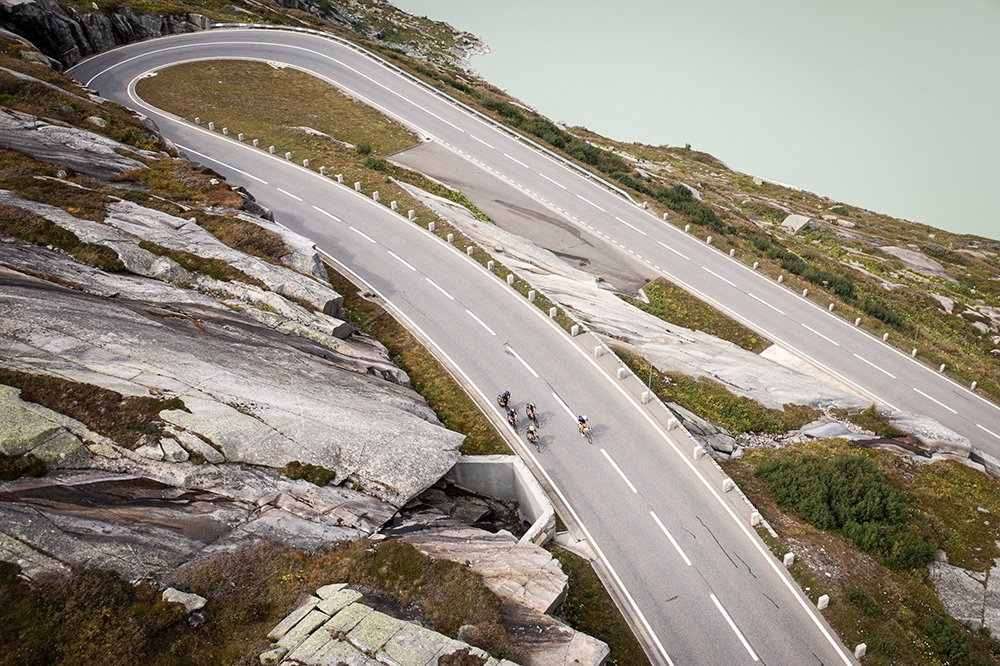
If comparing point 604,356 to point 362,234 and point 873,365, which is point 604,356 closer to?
point 362,234

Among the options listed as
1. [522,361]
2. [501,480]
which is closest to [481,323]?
[522,361]

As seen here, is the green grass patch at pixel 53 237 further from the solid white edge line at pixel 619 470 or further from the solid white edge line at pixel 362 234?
the solid white edge line at pixel 619 470

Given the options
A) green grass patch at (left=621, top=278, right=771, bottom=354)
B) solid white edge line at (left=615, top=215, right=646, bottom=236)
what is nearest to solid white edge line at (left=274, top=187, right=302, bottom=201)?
green grass patch at (left=621, top=278, right=771, bottom=354)

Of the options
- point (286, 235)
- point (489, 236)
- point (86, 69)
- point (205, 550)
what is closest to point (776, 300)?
point (489, 236)

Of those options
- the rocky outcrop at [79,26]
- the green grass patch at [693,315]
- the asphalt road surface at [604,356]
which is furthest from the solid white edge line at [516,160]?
the rocky outcrop at [79,26]

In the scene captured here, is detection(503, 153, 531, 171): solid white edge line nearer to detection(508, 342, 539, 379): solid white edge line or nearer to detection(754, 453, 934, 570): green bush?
detection(508, 342, 539, 379): solid white edge line

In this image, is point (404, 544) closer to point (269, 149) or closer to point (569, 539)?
point (569, 539)

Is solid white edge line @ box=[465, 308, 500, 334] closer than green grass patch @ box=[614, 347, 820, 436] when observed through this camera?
No
